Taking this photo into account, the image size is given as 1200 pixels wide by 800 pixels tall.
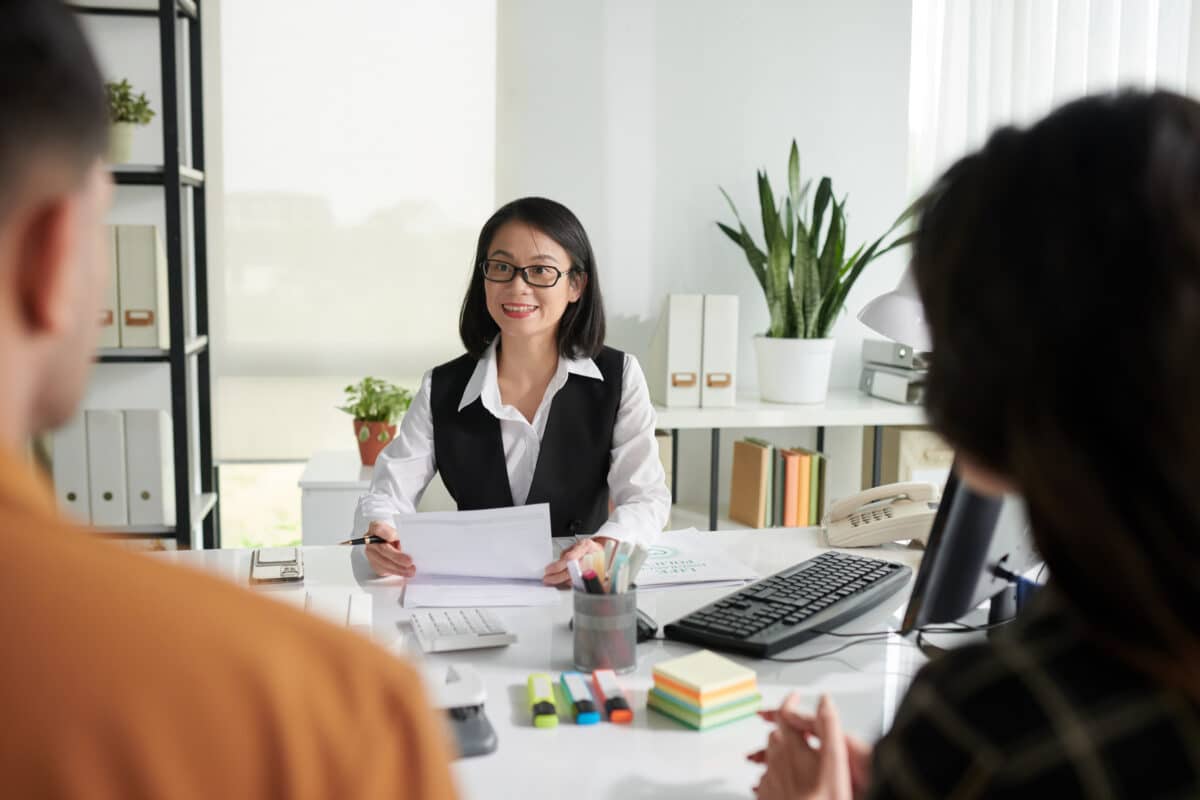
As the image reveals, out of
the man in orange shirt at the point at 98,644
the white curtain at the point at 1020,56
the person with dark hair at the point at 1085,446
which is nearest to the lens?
the man in orange shirt at the point at 98,644

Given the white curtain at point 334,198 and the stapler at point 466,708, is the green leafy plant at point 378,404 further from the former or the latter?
the stapler at point 466,708

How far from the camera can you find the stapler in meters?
1.11

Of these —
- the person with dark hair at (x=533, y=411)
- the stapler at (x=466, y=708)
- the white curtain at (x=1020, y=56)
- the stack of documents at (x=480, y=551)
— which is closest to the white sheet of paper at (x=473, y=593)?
the stack of documents at (x=480, y=551)

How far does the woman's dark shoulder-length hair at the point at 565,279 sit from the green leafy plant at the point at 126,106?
119 centimetres

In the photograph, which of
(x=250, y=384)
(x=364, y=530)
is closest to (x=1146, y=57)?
(x=364, y=530)

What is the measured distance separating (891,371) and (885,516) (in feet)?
5.40

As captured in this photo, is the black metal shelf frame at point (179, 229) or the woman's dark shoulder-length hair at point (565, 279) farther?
the black metal shelf frame at point (179, 229)

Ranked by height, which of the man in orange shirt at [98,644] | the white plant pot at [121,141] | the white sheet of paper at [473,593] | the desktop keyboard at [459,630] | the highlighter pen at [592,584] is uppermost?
the white plant pot at [121,141]

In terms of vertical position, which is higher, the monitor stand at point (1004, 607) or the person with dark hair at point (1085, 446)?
the person with dark hair at point (1085, 446)

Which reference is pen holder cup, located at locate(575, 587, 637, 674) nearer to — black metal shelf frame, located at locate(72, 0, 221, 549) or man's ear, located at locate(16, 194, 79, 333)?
man's ear, located at locate(16, 194, 79, 333)

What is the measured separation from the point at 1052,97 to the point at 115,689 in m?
3.72

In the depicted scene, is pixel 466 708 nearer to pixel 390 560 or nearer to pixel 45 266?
pixel 390 560

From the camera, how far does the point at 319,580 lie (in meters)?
1.73

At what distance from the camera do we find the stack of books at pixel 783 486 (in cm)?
334
